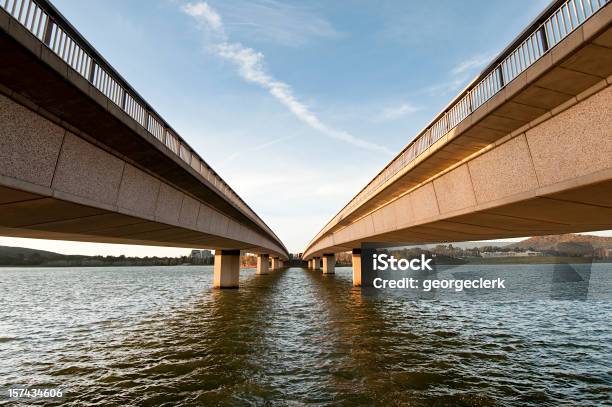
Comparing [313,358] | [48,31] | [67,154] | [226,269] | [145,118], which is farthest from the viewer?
[226,269]

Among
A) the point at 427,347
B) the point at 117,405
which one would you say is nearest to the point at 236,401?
the point at 117,405

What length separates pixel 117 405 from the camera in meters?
8.35

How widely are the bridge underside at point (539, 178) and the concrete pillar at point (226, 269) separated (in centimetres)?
3154

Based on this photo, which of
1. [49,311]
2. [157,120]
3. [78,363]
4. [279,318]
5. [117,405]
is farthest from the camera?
[49,311]

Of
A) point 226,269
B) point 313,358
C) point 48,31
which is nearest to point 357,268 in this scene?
point 226,269

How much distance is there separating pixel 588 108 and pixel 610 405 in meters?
7.00

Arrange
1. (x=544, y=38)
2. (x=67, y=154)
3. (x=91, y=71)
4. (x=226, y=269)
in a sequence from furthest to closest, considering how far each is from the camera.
A: 1. (x=226, y=269)
2. (x=67, y=154)
3. (x=91, y=71)
4. (x=544, y=38)

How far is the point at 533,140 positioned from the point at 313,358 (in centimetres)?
955

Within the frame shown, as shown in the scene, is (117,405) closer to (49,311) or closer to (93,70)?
(93,70)

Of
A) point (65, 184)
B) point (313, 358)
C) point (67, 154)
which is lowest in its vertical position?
point (313, 358)

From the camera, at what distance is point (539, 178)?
8.95 m

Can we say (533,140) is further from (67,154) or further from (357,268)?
(357,268)

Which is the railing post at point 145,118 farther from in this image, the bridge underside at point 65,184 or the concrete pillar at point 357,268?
the concrete pillar at point 357,268

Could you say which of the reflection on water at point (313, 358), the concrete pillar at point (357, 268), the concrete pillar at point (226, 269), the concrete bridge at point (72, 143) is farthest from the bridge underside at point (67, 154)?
the concrete pillar at point (357, 268)
